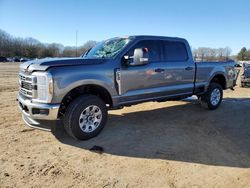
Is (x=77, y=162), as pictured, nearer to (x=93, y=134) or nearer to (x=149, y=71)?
(x=93, y=134)

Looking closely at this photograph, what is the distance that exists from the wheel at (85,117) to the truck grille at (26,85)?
0.79 m

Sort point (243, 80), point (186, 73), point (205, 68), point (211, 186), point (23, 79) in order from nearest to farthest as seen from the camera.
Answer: point (211, 186)
point (23, 79)
point (186, 73)
point (205, 68)
point (243, 80)

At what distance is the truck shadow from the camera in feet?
15.8

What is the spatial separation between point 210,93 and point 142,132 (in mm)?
3282

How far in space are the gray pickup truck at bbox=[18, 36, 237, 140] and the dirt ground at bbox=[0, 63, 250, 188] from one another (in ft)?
1.58

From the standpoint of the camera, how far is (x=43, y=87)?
4.86m

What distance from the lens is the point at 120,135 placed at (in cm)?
576

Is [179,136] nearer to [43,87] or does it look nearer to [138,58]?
[138,58]

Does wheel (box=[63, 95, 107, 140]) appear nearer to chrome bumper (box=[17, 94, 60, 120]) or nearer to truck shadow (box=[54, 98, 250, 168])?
truck shadow (box=[54, 98, 250, 168])

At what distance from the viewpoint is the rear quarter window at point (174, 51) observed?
695cm

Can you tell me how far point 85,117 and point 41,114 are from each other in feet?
2.76

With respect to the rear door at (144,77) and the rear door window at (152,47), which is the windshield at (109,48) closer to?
the rear door at (144,77)

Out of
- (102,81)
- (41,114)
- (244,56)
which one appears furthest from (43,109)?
(244,56)

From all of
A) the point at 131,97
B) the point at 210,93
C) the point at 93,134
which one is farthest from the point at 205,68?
the point at 93,134
